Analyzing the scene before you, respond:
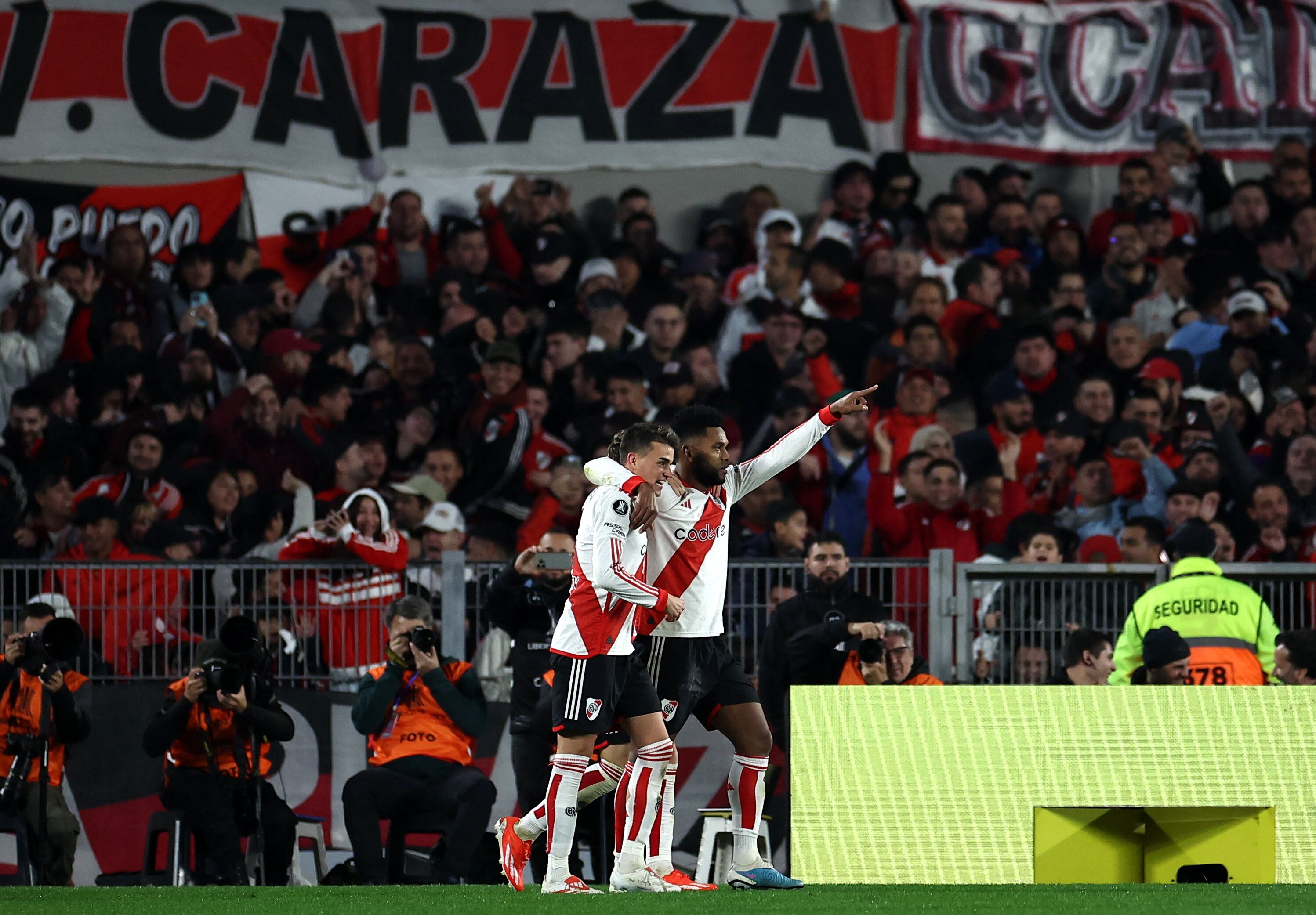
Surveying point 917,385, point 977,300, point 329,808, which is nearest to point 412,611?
point 329,808

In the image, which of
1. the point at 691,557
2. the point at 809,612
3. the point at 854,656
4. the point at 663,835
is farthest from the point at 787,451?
the point at 854,656

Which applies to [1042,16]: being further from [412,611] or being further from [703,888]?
[703,888]

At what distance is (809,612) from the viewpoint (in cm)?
993

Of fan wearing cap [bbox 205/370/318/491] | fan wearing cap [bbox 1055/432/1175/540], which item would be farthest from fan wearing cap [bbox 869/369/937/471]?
fan wearing cap [bbox 205/370/318/491]

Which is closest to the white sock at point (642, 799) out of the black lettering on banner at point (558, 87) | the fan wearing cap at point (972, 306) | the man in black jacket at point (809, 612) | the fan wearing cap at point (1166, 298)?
the man in black jacket at point (809, 612)

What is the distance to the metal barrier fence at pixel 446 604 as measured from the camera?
10.3 metres

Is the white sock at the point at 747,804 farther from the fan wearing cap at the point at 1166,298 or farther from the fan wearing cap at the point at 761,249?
the fan wearing cap at the point at 1166,298

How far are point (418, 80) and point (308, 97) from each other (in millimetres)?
845

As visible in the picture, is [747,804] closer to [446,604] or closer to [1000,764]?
[1000,764]

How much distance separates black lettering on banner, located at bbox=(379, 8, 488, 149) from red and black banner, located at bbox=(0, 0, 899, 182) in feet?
0.04

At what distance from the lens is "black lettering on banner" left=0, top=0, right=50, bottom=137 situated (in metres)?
14.8

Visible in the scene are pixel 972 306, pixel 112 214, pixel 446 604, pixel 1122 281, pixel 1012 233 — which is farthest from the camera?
pixel 112 214

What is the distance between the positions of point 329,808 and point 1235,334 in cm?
670

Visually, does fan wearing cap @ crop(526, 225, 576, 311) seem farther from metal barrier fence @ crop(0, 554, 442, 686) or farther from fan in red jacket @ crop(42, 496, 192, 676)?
fan in red jacket @ crop(42, 496, 192, 676)
